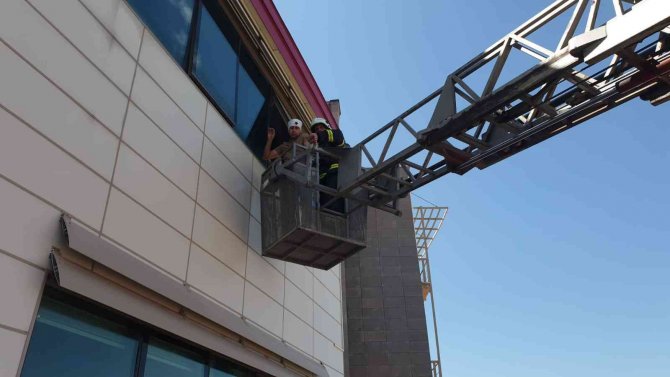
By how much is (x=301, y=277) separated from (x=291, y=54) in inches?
187

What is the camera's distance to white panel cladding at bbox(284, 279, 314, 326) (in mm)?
9133

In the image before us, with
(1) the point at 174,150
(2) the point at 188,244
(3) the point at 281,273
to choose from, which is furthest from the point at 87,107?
(3) the point at 281,273

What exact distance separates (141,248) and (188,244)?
3.08 ft

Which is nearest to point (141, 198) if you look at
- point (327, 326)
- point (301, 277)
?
point (301, 277)

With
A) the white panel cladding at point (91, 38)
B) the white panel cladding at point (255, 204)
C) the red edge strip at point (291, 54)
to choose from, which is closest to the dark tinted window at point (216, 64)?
the red edge strip at point (291, 54)

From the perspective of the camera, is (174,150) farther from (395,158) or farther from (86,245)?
(395,158)

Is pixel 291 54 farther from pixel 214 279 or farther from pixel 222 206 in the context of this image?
pixel 214 279

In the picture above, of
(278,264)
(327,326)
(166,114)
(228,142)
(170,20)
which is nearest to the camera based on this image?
(166,114)

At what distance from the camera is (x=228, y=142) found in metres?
8.34

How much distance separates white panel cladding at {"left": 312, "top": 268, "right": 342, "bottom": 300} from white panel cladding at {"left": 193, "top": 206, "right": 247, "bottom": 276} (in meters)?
3.20

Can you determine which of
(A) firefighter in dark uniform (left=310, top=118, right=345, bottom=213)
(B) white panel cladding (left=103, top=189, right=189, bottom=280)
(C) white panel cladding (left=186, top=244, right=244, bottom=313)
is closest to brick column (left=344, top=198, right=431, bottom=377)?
(A) firefighter in dark uniform (left=310, top=118, right=345, bottom=213)

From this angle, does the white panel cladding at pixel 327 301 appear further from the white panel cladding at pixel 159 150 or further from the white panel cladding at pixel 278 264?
the white panel cladding at pixel 159 150

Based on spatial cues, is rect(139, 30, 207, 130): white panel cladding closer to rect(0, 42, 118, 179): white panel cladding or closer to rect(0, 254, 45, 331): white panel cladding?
rect(0, 42, 118, 179): white panel cladding

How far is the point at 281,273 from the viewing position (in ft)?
29.8
